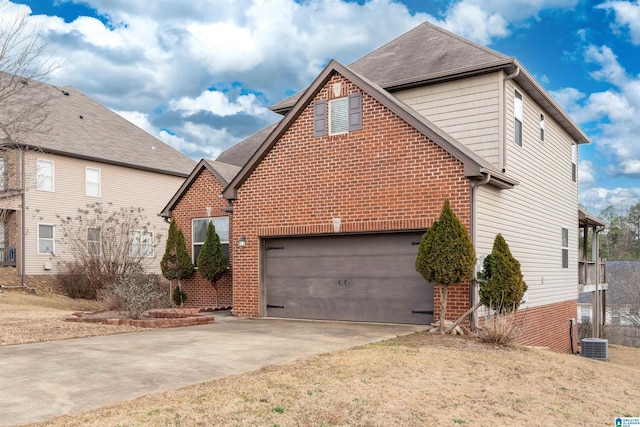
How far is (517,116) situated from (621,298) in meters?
31.2

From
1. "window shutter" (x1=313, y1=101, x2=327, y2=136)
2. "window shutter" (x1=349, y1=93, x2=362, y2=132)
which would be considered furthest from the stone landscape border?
"window shutter" (x1=349, y1=93, x2=362, y2=132)

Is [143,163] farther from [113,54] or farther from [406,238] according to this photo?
[406,238]

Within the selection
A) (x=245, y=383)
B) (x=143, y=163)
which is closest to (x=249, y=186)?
(x=245, y=383)

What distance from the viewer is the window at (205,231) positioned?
18953mm

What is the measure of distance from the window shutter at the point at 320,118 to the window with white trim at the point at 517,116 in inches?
201

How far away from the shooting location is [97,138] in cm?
2848

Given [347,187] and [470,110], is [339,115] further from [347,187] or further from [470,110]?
[470,110]

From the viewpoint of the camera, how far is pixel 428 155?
12.8 m

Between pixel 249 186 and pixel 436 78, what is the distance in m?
5.87

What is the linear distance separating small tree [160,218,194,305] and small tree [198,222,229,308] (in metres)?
0.81

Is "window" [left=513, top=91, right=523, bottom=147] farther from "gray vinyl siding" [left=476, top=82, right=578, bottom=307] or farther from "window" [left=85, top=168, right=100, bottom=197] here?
"window" [left=85, top=168, right=100, bottom=197]

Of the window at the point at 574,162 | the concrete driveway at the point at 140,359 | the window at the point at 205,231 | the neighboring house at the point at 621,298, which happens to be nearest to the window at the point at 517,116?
the concrete driveway at the point at 140,359

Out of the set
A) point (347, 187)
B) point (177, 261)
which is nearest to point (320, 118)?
point (347, 187)

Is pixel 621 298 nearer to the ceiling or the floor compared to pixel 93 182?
nearer to the floor
